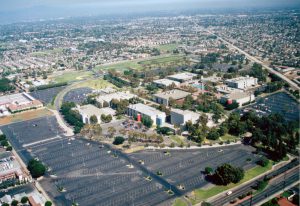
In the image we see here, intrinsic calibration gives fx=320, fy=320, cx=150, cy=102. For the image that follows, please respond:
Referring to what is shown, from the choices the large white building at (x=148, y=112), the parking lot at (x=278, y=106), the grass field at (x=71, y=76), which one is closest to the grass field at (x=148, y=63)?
the grass field at (x=71, y=76)

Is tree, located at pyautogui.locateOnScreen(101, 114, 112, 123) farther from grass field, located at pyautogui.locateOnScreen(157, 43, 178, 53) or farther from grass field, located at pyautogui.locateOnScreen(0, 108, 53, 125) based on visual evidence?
grass field, located at pyautogui.locateOnScreen(157, 43, 178, 53)

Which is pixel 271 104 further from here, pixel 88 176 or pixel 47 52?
pixel 47 52

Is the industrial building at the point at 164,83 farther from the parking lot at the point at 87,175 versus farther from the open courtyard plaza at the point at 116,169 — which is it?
the parking lot at the point at 87,175

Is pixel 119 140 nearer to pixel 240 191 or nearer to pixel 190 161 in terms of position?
pixel 190 161

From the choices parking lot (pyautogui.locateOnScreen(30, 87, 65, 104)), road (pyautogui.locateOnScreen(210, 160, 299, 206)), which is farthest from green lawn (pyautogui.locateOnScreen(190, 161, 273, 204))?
parking lot (pyautogui.locateOnScreen(30, 87, 65, 104))

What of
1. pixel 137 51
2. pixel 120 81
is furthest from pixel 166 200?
pixel 137 51
